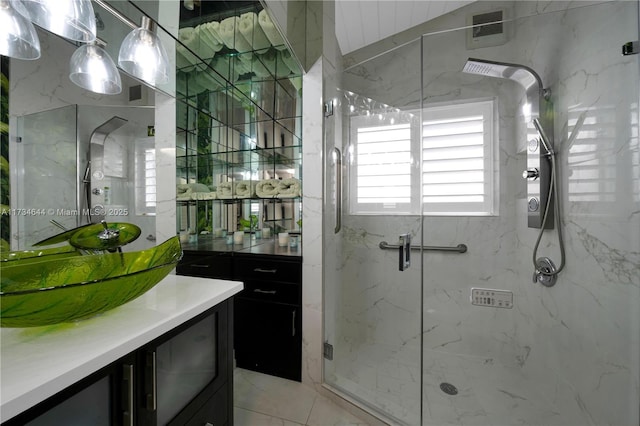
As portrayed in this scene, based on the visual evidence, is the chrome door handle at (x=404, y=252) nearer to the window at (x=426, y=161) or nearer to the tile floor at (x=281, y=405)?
the window at (x=426, y=161)

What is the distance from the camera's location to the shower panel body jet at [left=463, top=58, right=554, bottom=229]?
1559 mm

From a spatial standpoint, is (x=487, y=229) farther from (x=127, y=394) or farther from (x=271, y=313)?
(x=127, y=394)

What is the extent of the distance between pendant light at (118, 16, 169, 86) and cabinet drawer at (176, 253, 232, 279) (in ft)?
2.84

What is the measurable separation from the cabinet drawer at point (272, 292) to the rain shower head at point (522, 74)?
1829 mm

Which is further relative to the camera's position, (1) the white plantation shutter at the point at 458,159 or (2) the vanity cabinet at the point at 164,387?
(1) the white plantation shutter at the point at 458,159

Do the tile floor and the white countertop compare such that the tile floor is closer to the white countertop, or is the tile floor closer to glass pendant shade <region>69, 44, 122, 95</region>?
the white countertop

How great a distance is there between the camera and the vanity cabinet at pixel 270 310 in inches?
69.6

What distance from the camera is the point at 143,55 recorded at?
0.93 metres

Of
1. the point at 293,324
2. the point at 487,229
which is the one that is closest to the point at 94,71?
the point at 293,324

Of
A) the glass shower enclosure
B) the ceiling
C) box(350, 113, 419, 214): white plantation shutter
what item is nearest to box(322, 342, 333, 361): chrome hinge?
the glass shower enclosure

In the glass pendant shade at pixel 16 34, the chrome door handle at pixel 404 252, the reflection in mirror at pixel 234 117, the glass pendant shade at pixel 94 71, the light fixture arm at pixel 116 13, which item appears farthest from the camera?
the chrome door handle at pixel 404 252

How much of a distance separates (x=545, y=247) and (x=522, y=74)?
3.64ft

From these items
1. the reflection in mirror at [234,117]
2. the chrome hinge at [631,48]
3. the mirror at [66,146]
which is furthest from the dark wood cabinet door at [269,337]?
the chrome hinge at [631,48]

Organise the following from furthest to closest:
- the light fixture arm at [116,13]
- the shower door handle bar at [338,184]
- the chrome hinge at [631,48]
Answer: the shower door handle bar at [338,184]
the chrome hinge at [631,48]
the light fixture arm at [116,13]
